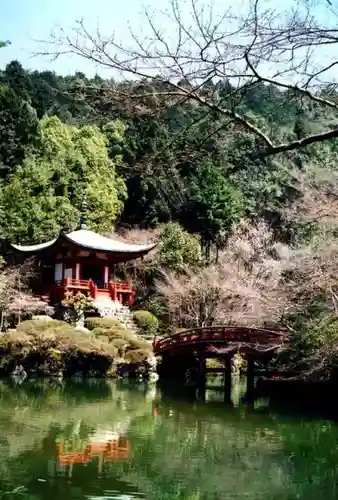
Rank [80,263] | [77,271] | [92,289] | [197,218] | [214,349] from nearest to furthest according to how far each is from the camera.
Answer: [214,349], [92,289], [77,271], [80,263], [197,218]

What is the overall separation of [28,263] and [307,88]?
21.9 metres

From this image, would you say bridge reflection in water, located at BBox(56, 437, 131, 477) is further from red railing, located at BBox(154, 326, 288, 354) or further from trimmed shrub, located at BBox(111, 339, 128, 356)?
trimmed shrub, located at BBox(111, 339, 128, 356)

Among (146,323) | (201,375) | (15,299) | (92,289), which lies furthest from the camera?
(92,289)

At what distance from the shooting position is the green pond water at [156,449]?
7.07 metres

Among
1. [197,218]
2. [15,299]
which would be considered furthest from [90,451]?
[197,218]

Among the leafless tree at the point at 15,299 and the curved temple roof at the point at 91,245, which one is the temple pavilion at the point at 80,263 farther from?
the leafless tree at the point at 15,299

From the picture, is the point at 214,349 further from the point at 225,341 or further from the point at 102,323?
the point at 102,323

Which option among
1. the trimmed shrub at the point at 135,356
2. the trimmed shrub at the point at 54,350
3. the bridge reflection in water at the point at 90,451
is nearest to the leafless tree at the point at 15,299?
the trimmed shrub at the point at 54,350

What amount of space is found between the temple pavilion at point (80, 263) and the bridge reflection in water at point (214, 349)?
4791 millimetres

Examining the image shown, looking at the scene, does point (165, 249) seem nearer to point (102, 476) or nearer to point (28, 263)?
point (28, 263)

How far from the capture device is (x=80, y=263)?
24.3m

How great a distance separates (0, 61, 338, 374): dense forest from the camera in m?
14.5

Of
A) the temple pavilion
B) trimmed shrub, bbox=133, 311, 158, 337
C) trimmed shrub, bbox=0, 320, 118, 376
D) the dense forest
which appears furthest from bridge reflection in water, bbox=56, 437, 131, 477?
the temple pavilion

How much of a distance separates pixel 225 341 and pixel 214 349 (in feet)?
3.21
